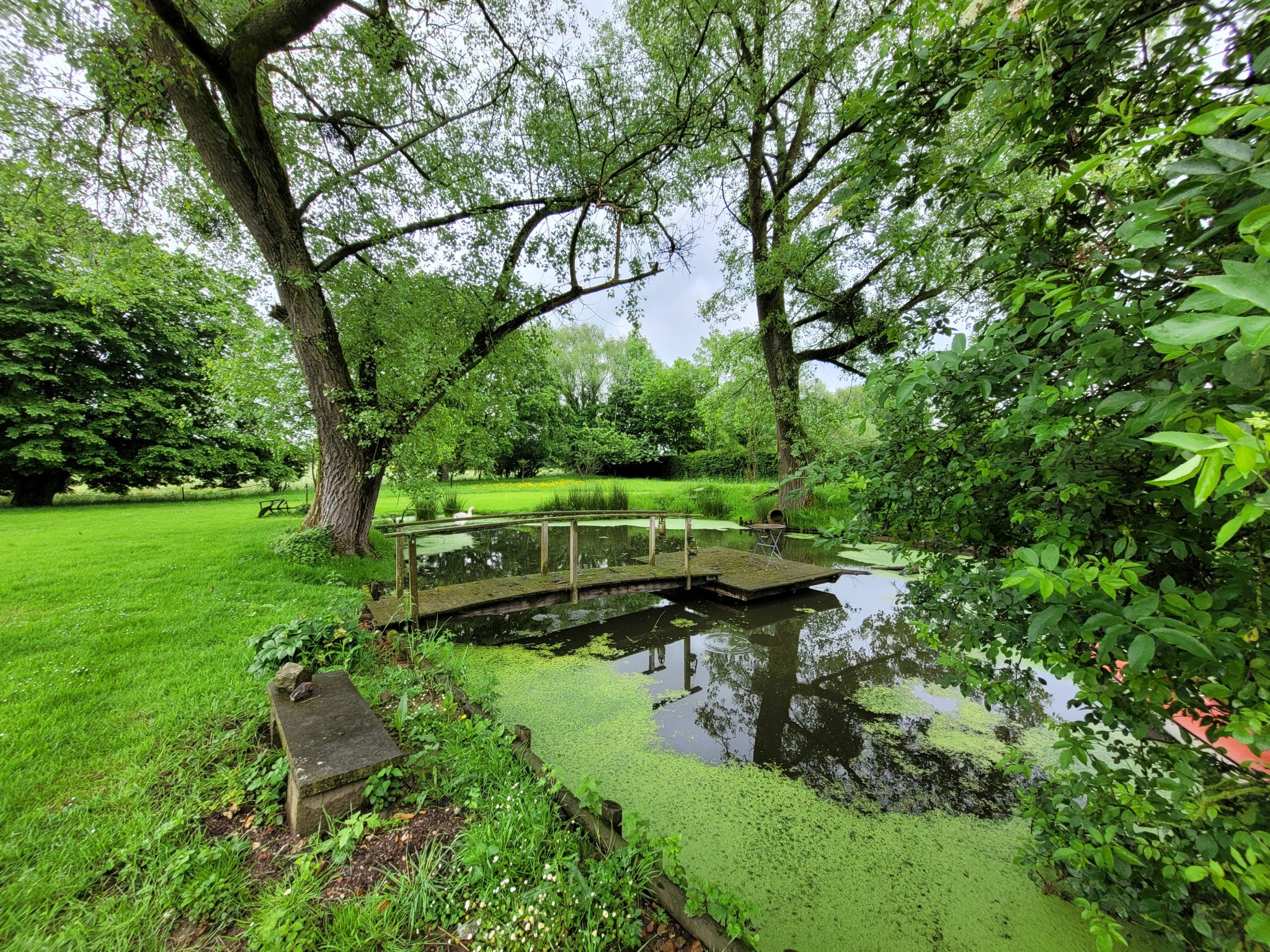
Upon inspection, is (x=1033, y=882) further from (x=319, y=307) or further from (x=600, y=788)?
(x=319, y=307)

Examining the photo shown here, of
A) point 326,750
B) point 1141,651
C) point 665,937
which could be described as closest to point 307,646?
point 326,750

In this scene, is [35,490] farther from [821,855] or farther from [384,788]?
[821,855]

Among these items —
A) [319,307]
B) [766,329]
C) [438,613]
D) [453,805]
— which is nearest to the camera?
[453,805]

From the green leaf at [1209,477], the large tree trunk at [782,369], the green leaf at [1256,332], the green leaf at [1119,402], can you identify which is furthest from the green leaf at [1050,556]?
the large tree trunk at [782,369]

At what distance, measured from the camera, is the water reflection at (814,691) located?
272cm

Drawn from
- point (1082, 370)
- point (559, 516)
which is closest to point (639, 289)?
point (559, 516)

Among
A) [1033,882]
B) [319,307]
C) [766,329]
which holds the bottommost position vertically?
[1033,882]

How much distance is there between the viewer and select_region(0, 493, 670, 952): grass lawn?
4.39 feet

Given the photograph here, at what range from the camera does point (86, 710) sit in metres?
2.36

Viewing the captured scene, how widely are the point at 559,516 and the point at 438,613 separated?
159 cm

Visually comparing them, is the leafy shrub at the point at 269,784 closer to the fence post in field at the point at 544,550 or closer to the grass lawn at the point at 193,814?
the grass lawn at the point at 193,814

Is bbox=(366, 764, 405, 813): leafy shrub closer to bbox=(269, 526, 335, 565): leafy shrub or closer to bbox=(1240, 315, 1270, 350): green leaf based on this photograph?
bbox=(1240, 315, 1270, 350): green leaf

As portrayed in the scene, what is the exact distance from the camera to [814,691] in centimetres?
375

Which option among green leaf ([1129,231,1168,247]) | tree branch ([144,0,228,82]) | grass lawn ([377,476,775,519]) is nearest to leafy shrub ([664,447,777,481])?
grass lawn ([377,476,775,519])
